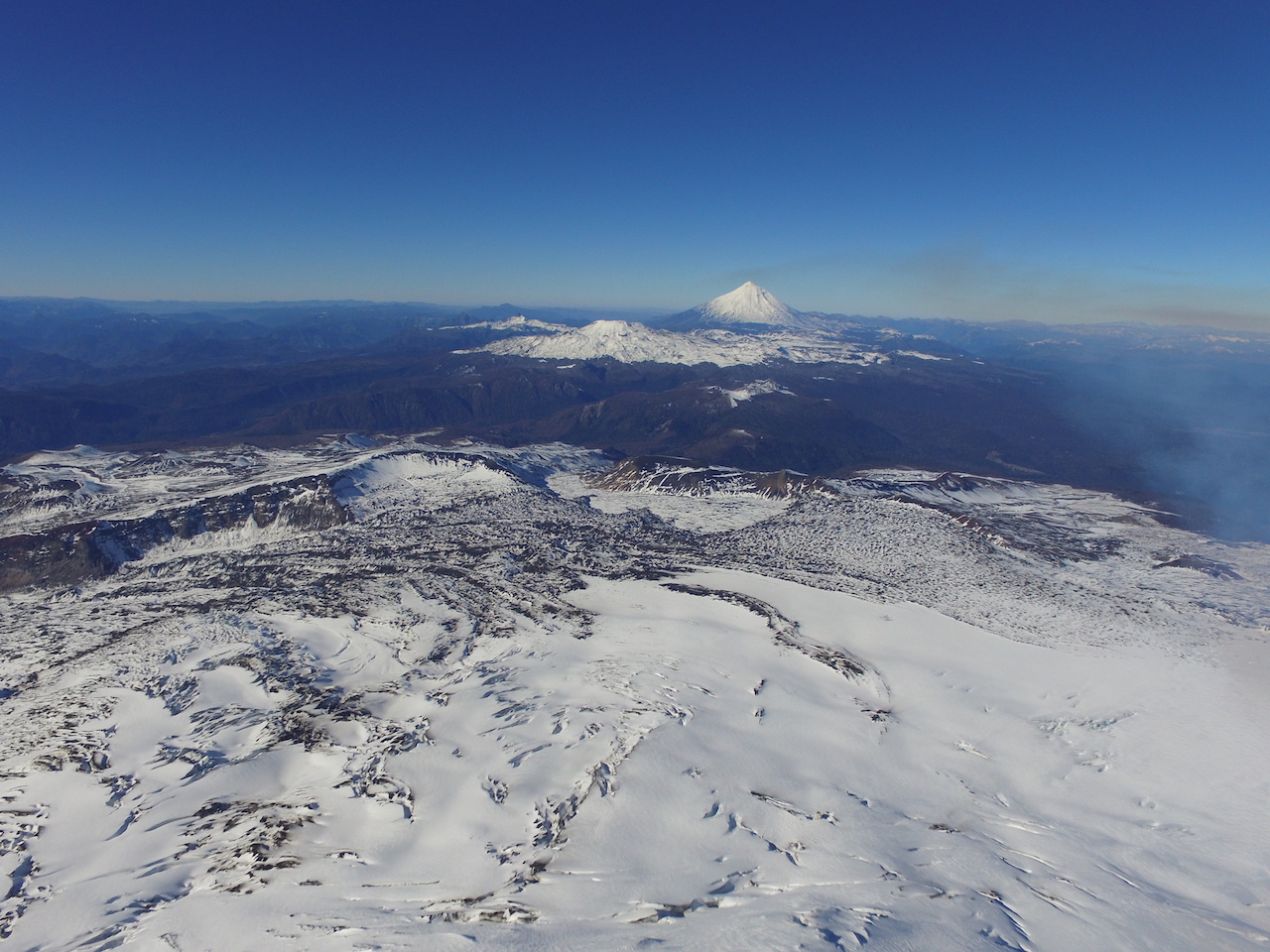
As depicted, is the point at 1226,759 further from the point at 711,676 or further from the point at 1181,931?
the point at 711,676

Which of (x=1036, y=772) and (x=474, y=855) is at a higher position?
(x=474, y=855)

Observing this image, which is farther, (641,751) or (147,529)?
(147,529)

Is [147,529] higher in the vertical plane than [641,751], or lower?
lower

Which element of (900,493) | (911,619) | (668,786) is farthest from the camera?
(900,493)

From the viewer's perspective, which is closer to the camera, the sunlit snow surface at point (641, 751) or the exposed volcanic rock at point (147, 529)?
the sunlit snow surface at point (641, 751)

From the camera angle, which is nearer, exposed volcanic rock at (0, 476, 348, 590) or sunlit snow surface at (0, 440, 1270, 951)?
sunlit snow surface at (0, 440, 1270, 951)

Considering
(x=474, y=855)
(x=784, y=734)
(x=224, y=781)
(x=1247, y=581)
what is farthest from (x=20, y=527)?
(x=1247, y=581)

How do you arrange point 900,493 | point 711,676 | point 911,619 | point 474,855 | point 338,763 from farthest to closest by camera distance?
point 900,493
point 911,619
point 711,676
point 338,763
point 474,855

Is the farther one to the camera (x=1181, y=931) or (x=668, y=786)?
(x=668, y=786)
